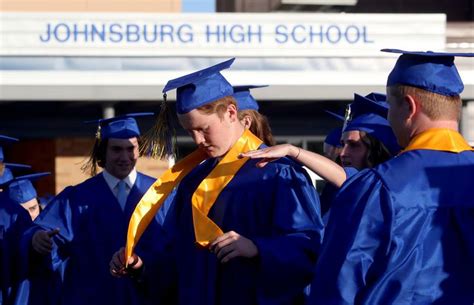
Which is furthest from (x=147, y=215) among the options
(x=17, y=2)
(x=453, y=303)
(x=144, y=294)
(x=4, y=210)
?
(x=17, y=2)

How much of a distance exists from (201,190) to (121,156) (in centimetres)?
264

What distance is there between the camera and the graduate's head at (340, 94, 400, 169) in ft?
18.9

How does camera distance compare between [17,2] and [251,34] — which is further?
[17,2]

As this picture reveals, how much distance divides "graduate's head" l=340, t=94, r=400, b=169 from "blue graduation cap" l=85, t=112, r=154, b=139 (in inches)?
79.4

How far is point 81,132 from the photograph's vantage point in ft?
55.6

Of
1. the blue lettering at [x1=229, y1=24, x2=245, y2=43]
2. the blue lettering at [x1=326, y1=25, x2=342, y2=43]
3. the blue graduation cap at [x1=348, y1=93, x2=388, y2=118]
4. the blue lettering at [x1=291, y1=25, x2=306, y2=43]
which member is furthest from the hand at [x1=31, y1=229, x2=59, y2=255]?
the blue lettering at [x1=326, y1=25, x2=342, y2=43]

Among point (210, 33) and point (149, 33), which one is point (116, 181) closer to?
point (149, 33)

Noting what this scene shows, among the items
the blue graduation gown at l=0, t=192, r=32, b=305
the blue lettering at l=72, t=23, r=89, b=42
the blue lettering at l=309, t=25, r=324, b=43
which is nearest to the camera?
the blue graduation gown at l=0, t=192, r=32, b=305

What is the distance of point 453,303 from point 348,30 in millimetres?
13115

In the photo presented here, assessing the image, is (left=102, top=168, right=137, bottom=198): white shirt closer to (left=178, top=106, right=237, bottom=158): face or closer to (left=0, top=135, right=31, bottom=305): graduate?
(left=0, top=135, right=31, bottom=305): graduate

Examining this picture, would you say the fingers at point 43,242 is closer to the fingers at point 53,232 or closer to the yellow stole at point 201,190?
the fingers at point 53,232

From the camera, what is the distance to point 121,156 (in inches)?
298

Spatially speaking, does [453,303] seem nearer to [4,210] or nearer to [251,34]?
[4,210]

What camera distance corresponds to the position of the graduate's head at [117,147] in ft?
24.7
